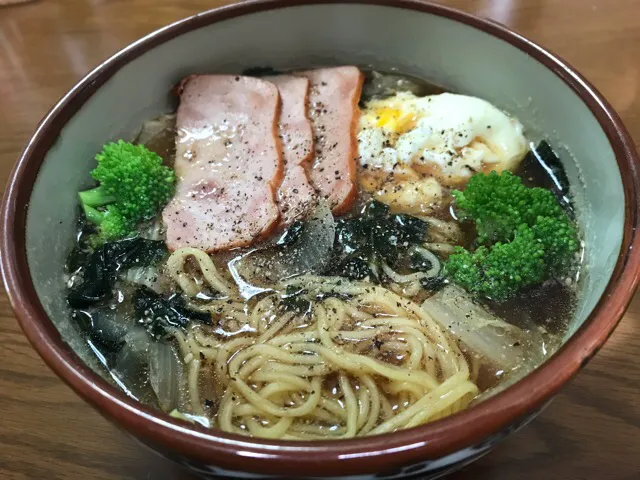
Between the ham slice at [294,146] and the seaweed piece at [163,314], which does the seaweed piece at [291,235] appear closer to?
the ham slice at [294,146]

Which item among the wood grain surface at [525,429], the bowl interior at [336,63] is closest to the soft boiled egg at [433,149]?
the bowl interior at [336,63]

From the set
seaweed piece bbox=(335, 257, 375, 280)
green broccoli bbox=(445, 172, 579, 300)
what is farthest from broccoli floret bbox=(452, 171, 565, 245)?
seaweed piece bbox=(335, 257, 375, 280)

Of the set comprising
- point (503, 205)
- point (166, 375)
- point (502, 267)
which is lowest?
point (166, 375)

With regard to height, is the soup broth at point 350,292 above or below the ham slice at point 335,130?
below

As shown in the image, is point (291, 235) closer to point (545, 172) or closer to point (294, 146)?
point (294, 146)

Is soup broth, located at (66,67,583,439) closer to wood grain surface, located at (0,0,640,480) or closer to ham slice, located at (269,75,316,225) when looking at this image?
ham slice, located at (269,75,316,225)

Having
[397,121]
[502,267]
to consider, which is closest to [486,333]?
[502,267]

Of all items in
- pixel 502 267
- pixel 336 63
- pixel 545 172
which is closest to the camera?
pixel 502 267
